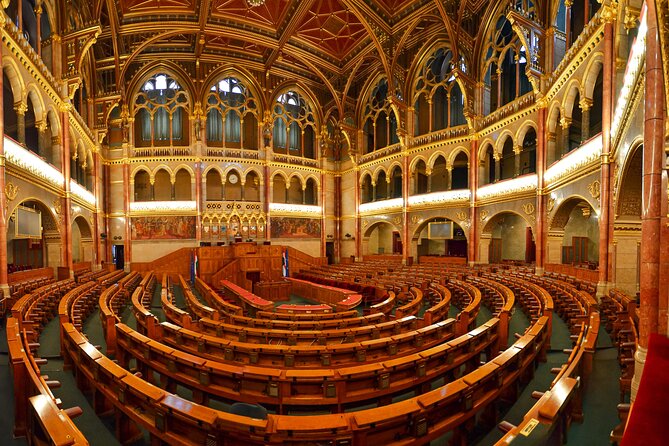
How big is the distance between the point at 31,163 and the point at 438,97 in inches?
768

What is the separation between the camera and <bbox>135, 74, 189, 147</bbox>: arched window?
69.7 ft

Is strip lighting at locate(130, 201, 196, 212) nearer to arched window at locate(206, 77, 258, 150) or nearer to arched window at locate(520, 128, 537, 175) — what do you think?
arched window at locate(206, 77, 258, 150)

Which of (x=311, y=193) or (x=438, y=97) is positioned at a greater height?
(x=438, y=97)

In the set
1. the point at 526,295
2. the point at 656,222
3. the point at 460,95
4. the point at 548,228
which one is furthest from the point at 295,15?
the point at 656,222

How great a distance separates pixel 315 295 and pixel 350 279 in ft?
5.51

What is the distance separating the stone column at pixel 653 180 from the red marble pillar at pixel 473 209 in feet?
43.8

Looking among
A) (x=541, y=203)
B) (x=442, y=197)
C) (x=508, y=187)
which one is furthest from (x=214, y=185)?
(x=541, y=203)

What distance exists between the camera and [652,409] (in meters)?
2.43

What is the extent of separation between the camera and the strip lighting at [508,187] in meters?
14.2

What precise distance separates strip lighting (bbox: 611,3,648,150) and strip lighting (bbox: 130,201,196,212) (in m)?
20.4

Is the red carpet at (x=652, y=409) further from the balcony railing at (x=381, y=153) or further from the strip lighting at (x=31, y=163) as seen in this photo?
the balcony railing at (x=381, y=153)

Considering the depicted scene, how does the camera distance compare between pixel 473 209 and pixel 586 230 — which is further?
pixel 473 209

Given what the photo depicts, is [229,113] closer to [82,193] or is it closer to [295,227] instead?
[295,227]

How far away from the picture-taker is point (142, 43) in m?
18.2
